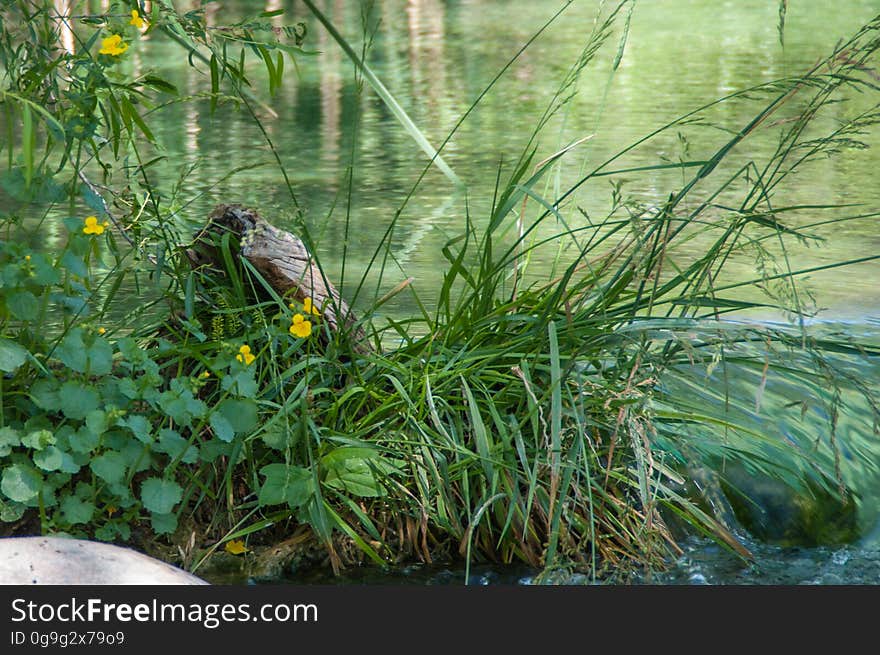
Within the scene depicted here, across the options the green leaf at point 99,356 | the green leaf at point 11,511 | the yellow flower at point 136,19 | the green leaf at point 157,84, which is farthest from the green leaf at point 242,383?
the yellow flower at point 136,19

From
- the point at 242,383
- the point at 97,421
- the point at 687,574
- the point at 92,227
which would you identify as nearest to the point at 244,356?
the point at 242,383

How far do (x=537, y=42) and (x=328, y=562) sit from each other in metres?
8.18

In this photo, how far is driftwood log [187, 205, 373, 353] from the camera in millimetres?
2609

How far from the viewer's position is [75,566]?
6.70 feet

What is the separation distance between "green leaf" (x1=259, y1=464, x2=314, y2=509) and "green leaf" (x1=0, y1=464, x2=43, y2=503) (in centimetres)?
44

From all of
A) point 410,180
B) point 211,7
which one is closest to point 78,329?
point 410,180

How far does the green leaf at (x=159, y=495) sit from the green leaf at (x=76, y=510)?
4.5 inches

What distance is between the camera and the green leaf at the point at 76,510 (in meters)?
2.29

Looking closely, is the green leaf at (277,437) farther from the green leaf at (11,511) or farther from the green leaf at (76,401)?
the green leaf at (11,511)

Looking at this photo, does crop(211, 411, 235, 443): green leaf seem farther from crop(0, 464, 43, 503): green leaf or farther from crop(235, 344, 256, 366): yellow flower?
crop(0, 464, 43, 503): green leaf

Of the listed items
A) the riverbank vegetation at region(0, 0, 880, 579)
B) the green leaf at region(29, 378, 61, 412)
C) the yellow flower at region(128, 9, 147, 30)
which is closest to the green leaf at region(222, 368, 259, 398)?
the riverbank vegetation at region(0, 0, 880, 579)

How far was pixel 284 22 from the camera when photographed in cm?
1102

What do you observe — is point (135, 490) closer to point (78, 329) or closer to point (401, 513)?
point (78, 329)

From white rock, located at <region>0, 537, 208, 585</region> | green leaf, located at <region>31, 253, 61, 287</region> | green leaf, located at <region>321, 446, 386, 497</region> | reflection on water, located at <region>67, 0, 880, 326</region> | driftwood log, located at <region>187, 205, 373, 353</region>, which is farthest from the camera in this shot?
reflection on water, located at <region>67, 0, 880, 326</region>
